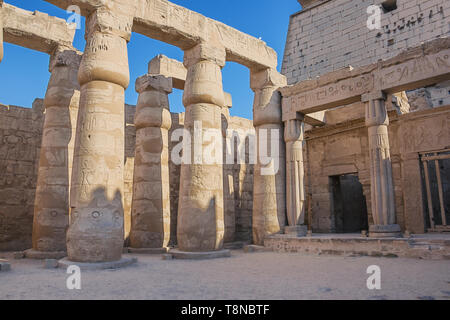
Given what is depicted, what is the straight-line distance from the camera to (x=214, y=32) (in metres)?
9.63

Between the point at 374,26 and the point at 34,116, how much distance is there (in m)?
14.6

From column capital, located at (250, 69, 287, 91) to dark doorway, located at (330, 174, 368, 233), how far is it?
14.2ft

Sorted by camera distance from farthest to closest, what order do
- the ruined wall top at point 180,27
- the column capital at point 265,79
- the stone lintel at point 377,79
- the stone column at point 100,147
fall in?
the column capital at point 265,79, the stone lintel at point 377,79, the ruined wall top at point 180,27, the stone column at point 100,147

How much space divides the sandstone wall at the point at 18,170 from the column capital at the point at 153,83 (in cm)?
380

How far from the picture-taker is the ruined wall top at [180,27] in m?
7.78

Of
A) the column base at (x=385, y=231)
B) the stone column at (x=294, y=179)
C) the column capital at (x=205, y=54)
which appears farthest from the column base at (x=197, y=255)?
the column capital at (x=205, y=54)

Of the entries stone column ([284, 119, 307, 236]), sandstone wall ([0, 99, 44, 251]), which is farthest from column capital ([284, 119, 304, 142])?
sandstone wall ([0, 99, 44, 251])

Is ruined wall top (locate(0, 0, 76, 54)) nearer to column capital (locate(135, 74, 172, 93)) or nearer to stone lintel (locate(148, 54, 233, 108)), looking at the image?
column capital (locate(135, 74, 172, 93))

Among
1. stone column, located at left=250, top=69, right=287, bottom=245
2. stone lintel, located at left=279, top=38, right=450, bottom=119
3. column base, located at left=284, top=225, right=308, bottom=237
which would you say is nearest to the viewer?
stone lintel, located at left=279, top=38, right=450, bottom=119

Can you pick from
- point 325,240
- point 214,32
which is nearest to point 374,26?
point 214,32

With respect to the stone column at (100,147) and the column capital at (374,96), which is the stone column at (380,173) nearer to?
the column capital at (374,96)

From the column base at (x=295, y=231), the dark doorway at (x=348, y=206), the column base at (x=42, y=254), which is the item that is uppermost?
A: the dark doorway at (x=348, y=206)

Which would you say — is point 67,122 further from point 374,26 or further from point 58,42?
point 374,26

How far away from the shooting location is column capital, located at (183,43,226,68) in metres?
9.19
